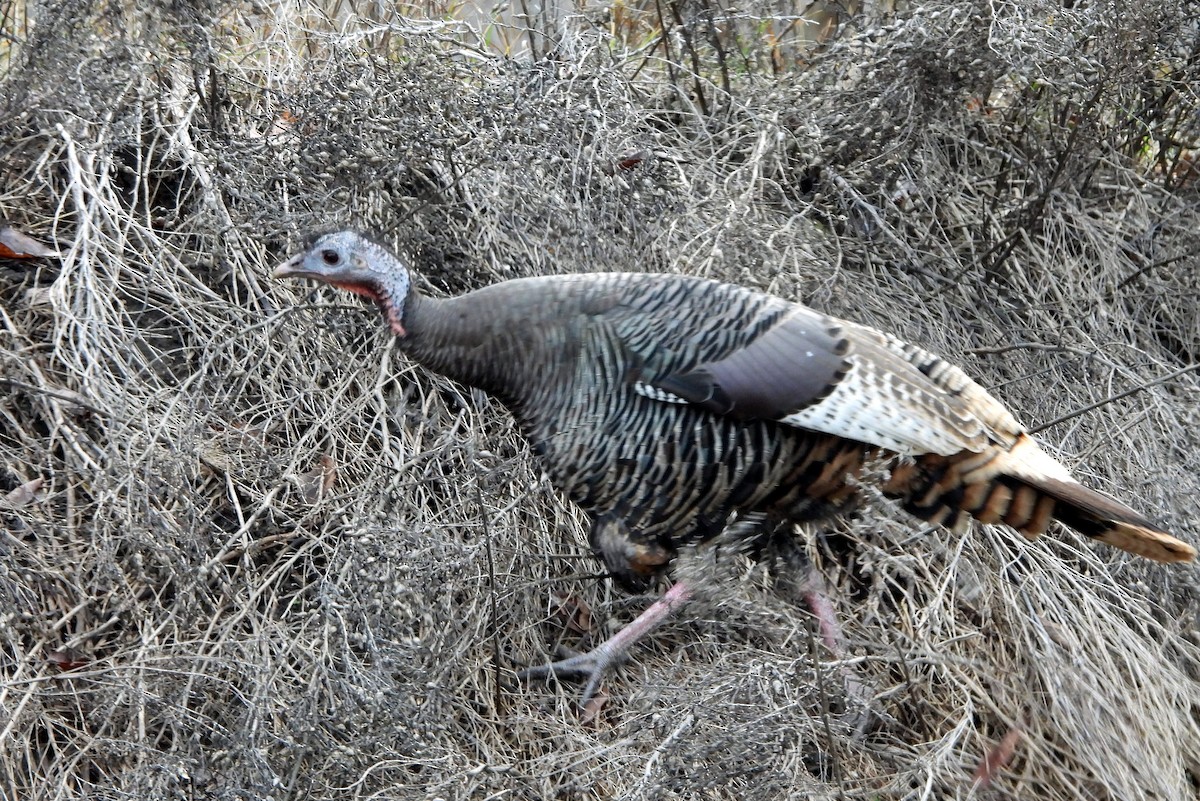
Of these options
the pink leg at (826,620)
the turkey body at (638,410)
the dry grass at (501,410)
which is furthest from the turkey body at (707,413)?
the pink leg at (826,620)

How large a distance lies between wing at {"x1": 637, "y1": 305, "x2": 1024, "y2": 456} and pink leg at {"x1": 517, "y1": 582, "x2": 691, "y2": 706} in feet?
1.83

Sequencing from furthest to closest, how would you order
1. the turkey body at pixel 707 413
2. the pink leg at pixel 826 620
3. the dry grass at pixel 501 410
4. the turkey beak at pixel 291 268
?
the pink leg at pixel 826 620
the turkey beak at pixel 291 268
the turkey body at pixel 707 413
the dry grass at pixel 501 410

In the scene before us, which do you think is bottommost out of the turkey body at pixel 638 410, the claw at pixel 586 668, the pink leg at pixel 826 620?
the claw at pixel 586 668

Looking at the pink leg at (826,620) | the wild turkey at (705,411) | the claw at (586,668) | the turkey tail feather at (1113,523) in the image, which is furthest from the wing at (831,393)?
the claw at (586,668)

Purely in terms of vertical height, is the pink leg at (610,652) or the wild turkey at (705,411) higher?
the wild turkey at (705,411)

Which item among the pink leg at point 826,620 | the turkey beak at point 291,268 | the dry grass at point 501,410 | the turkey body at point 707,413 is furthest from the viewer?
the pink leg at point 826,620

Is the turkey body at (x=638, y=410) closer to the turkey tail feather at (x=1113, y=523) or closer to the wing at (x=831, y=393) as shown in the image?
the wing at (x=831, y=393)

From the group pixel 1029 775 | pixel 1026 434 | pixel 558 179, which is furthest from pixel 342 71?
pixel 1029 775

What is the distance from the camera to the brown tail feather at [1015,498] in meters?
3.00

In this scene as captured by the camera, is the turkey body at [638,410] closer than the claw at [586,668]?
Yes

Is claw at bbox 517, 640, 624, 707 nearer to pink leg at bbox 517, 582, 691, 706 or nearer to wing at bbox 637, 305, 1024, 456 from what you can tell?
pink leg at bbox 517, 582, 691, 706

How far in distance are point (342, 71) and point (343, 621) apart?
71.1 inches

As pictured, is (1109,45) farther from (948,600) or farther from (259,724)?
(259,724)

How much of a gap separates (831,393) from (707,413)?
30 centimetres
